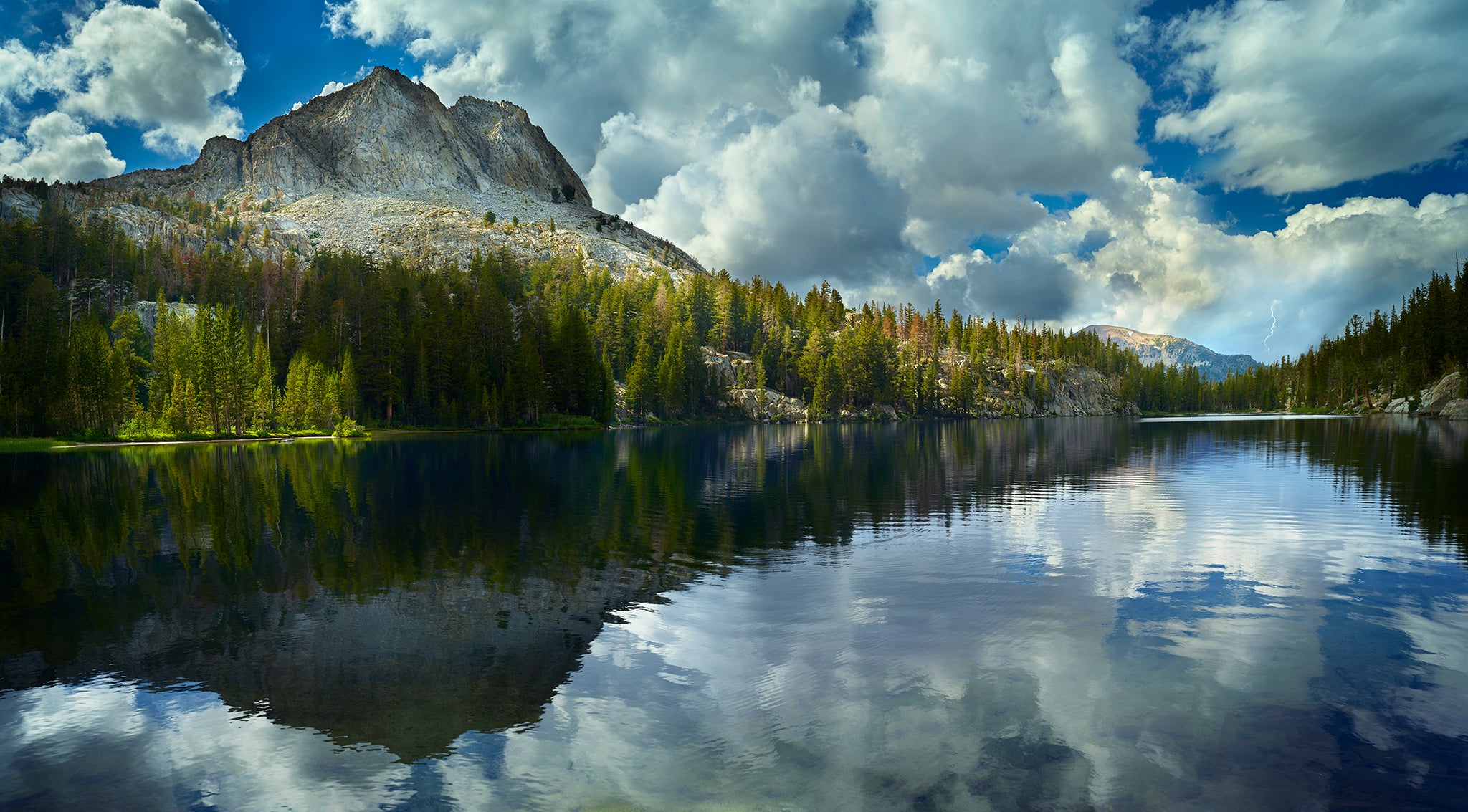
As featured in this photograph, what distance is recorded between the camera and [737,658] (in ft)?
45.1

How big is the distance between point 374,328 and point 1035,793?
140206mm

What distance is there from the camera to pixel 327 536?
26.6 meters

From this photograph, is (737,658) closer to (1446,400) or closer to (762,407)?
(762,407)

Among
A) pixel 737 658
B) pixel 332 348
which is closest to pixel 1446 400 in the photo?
pixel 737 658

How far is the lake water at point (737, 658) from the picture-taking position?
9281mm

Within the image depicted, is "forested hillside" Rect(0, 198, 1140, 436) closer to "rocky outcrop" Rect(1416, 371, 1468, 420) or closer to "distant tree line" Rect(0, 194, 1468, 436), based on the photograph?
"distant tree line" Rect(0, 194, 1468, 436)

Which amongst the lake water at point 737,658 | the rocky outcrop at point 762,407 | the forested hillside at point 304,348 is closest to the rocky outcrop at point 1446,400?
the forested hillside at point 304,348

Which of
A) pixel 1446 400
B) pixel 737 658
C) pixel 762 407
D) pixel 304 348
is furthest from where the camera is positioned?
pixel 762 407

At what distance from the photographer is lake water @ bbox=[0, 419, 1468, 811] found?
9.28 m

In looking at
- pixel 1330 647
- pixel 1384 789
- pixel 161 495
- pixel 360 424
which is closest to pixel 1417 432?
pixel 1330 647

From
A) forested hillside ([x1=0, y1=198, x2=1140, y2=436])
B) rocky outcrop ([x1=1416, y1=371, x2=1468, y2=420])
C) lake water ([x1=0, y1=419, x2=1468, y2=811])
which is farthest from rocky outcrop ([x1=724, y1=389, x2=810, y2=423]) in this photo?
lake water ([x1=0, y1=419, x2=1468, y2=811])

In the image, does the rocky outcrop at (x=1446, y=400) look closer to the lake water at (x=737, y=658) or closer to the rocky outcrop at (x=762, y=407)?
the rocky outcrop at (x=762, y=407)

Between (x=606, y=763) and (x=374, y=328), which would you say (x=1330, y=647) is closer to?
(x=606, y=763)

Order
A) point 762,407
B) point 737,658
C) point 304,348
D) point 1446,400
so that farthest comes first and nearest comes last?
point 762,407 → point 1446,400 → point 304,348 → point 737,658
